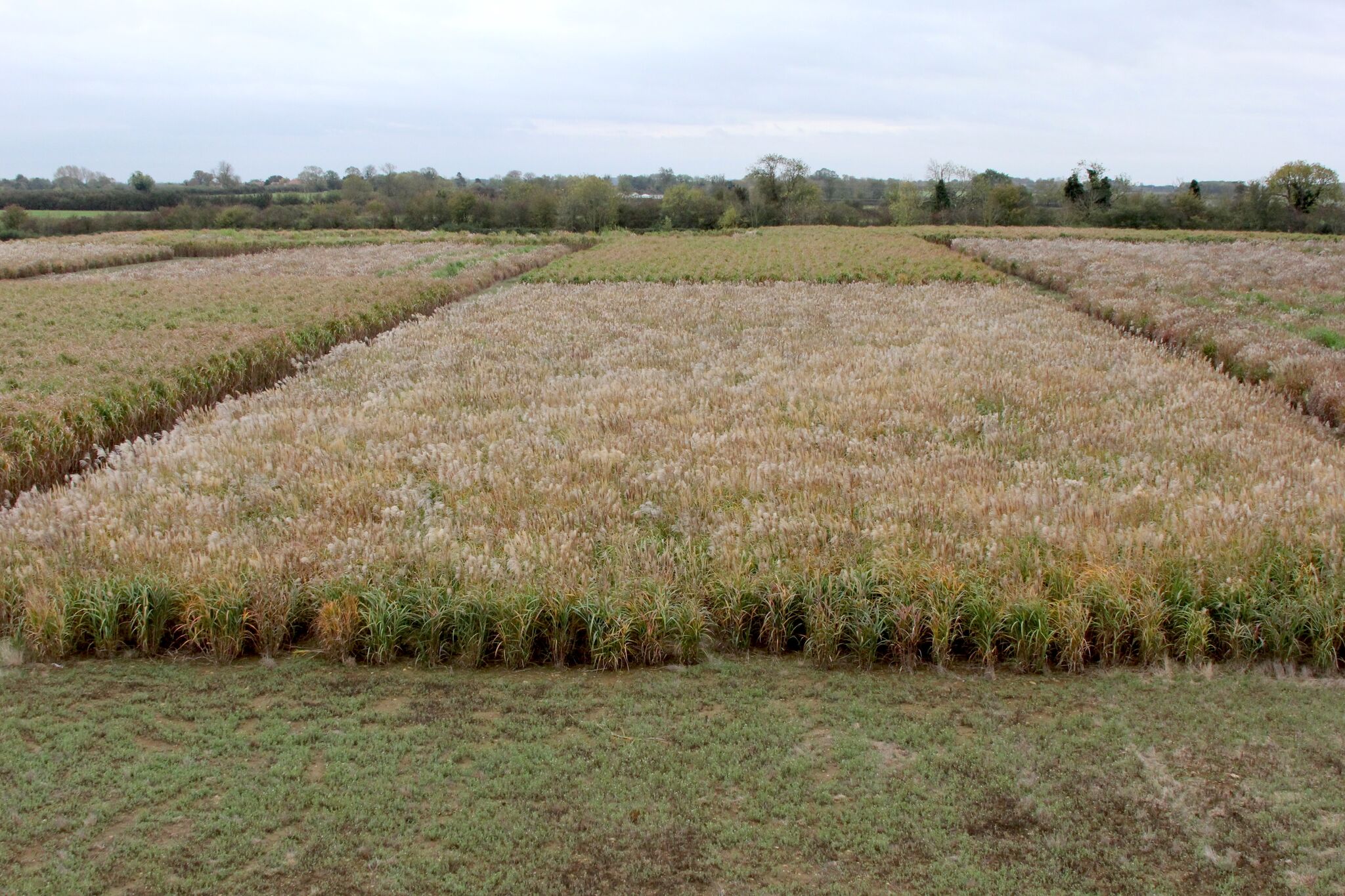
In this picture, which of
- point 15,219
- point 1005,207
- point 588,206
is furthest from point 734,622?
point 1005,207

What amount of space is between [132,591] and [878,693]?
5.12 m

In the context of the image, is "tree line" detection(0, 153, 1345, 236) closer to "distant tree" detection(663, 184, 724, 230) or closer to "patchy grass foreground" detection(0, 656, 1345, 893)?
"distant tree" detection(663, 184, 724, 230)

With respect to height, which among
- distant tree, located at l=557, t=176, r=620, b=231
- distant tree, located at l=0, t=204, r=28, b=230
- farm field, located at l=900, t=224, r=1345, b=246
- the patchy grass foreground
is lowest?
the patchy grass foreground

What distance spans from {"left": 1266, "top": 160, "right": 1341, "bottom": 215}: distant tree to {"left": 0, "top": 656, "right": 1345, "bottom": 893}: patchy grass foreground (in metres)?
98.6

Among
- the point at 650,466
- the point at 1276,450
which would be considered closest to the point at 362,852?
the point at 650,466

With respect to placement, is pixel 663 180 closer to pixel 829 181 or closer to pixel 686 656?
pixel 829 181

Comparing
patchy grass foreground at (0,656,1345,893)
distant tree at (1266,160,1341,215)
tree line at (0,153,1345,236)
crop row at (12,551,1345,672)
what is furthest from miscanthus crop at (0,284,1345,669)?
distant tree at (1266,160,1341,215)

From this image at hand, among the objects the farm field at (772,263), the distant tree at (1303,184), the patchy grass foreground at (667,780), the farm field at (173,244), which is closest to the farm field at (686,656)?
the patchy grass foreground at (667,780)

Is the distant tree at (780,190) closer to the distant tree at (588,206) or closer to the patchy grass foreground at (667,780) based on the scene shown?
the distant tree at (588,206)

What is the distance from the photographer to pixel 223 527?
7332 millimetres

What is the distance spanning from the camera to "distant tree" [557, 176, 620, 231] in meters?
86.6

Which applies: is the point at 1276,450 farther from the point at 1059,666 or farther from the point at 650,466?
the point at 650,466

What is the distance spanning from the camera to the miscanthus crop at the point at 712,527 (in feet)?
19.3

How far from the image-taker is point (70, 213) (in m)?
82.6
